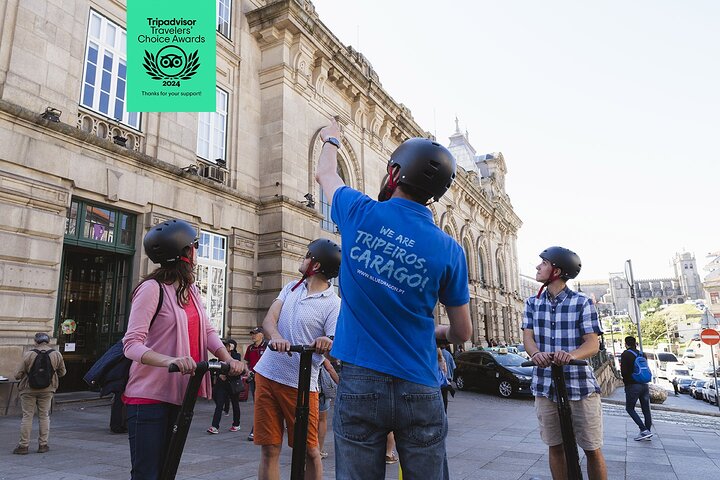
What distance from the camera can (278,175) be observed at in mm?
16359

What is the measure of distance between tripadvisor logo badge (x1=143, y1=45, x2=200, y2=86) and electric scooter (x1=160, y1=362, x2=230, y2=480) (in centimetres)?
900

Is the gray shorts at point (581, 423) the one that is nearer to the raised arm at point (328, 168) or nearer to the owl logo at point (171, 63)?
the raised arm at point (328, 168)

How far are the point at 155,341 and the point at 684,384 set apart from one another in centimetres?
4213

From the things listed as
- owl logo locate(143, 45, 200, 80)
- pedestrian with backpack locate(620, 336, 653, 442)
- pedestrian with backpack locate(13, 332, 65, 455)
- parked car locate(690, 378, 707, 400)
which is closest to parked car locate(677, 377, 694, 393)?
parked car locate(690, 378, 707, 400)

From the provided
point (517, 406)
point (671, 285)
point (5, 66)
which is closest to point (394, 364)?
point (5, 66)

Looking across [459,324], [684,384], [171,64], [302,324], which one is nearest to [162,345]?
[302,324]

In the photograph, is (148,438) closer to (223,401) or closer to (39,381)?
(39,381)

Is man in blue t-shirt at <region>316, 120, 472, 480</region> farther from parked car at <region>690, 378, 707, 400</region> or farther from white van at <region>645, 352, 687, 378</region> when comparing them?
white van at <region>645, 352, 687, 378</region>

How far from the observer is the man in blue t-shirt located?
6.32ft

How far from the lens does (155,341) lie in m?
2.77

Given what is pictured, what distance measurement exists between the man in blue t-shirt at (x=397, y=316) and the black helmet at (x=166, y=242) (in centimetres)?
118

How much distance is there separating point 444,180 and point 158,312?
1.81 metres

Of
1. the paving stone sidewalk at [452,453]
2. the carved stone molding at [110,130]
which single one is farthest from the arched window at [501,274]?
the carved stone molding at [110,130]

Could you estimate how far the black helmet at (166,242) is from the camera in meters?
2.88
